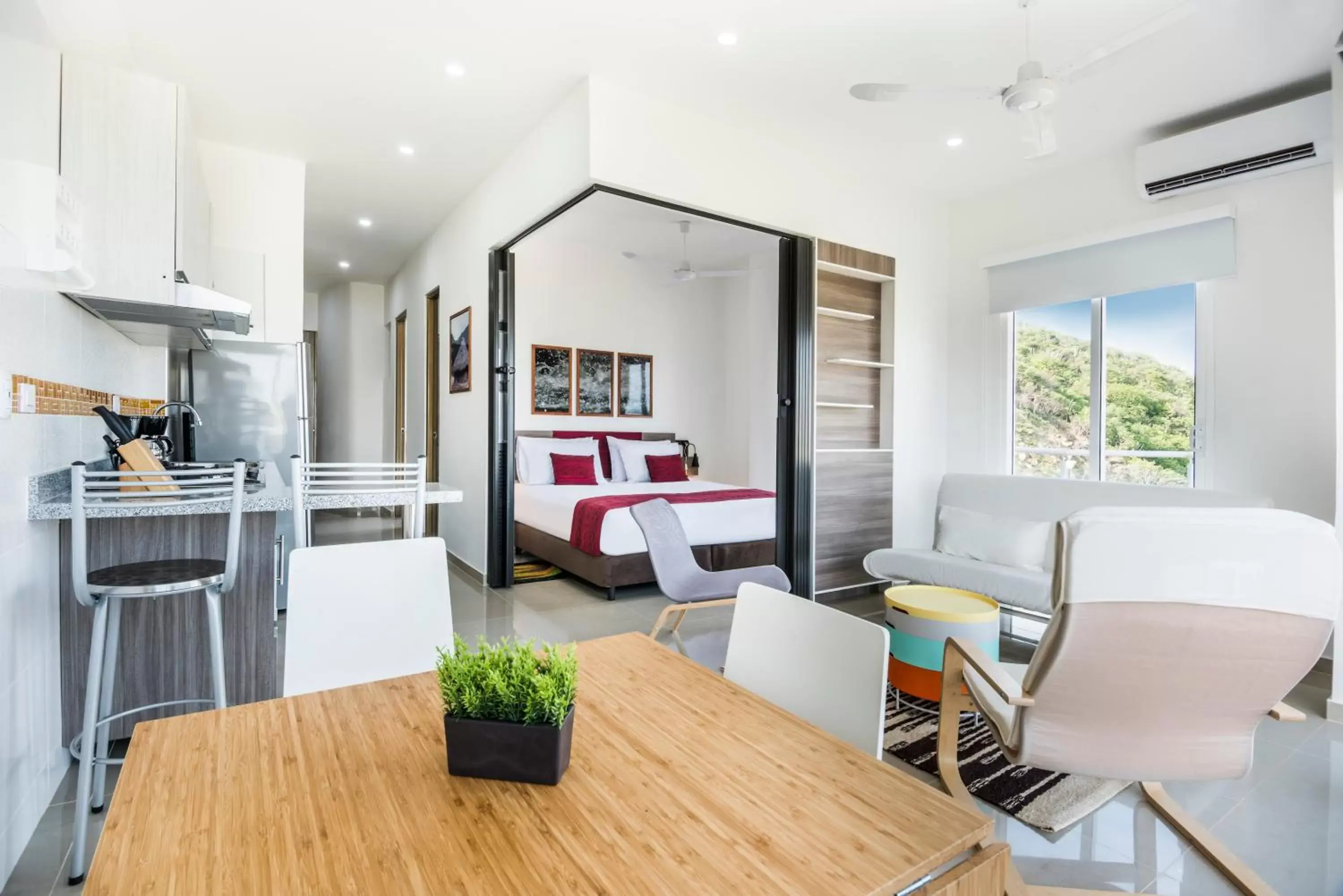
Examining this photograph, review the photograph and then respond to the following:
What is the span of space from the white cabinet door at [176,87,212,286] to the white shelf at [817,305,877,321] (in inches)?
136

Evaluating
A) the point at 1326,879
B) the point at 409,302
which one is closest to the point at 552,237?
the point at 409,302

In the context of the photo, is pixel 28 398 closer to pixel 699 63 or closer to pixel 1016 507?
pixel 699 63

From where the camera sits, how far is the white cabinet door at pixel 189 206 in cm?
275

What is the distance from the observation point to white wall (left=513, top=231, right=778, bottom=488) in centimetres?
648

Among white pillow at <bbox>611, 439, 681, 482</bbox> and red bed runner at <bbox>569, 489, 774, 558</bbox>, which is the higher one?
white pillow at <bbox>611, 439, 681, 482</bbox>

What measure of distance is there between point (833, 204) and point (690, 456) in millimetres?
3545

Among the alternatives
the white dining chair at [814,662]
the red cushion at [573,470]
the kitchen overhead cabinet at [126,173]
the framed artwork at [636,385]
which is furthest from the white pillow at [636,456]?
the white dining chair at [814,662]

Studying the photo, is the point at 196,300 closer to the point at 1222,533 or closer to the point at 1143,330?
the point at 1222,533

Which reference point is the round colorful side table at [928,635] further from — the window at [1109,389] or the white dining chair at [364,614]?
the window at [1109,389]

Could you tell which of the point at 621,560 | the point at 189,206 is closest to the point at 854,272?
the point at 621,560

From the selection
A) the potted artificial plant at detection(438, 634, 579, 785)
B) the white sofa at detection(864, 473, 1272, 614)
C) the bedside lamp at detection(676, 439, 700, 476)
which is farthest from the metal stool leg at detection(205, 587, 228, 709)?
the bedside lamp at detection(676, 439, 700, 476)

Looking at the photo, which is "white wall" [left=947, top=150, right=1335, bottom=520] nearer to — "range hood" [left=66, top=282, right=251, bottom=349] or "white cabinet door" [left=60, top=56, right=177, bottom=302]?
"range hood" [left=66, top=282, right=251, bottom=349]

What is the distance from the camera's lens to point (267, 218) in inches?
169

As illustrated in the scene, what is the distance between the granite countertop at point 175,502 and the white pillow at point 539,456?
10.7 ft
